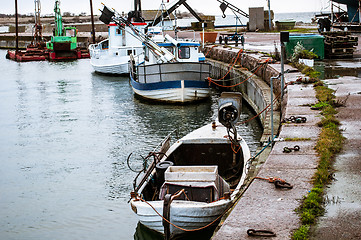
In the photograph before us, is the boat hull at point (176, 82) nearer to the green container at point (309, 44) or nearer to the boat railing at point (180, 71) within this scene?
the boat railing at point (180, 71)

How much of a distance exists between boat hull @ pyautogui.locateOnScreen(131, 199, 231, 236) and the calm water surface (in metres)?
1.58

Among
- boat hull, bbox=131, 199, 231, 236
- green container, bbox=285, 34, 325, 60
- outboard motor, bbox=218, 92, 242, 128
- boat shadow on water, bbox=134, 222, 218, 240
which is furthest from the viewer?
green container, bbox=285, 34, 325, 60

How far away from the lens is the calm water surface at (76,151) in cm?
982

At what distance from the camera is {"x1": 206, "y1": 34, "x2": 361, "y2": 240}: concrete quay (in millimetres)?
5434

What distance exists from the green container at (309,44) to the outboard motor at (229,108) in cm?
1124

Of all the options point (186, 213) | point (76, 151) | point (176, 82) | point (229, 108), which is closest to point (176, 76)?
point (176, 82)

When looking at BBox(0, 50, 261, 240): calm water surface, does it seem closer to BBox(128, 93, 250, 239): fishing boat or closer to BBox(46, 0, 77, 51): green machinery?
BBox(128, 93, 250, 239): fishing boat

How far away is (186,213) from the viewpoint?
23.5 ft

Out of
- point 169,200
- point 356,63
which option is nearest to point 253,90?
point 356,63

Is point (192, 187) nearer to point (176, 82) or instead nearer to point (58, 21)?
point (176, 82)

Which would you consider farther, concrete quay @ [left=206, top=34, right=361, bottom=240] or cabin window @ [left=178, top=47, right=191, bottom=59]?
cabin window @ [left=178, top=47, right=191, bottom=59]

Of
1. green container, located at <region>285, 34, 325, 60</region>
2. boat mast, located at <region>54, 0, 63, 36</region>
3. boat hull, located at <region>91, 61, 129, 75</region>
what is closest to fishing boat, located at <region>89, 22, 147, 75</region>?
boat hull, located at <region>91, 61, 129, 75</region>

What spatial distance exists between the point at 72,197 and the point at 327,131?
229 inches

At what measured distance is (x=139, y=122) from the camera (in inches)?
747
